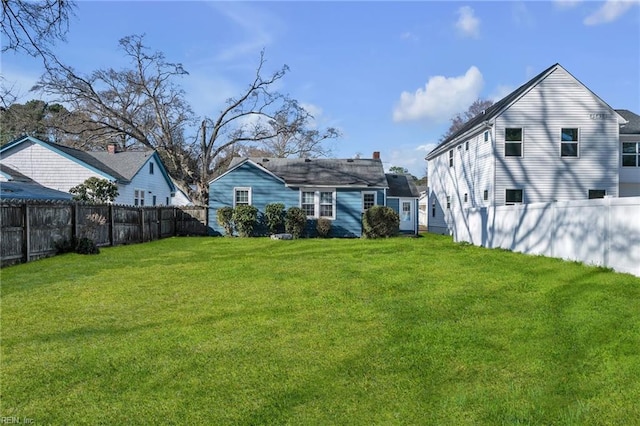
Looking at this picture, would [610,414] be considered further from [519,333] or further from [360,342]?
[360,342]

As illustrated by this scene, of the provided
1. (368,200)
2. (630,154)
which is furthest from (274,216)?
(630,154)

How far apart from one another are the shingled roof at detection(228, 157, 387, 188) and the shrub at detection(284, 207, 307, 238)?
1632mm

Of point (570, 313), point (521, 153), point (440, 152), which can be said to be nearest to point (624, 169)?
point (521, 153)

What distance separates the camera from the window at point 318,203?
2266cm

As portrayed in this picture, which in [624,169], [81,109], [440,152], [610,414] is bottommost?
[610,414]

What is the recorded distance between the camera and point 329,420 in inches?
131

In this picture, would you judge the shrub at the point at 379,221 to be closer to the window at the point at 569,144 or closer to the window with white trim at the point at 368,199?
the window with white trim at the point at 368,199

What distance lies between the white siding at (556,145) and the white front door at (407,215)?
8.53 m

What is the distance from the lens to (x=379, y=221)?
70.7ft

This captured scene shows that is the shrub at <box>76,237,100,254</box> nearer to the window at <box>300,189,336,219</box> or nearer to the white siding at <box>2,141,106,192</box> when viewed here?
the window at <box>300,189,336,219</box>

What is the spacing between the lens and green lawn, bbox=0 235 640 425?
349 cm

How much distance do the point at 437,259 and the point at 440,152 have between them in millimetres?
18710

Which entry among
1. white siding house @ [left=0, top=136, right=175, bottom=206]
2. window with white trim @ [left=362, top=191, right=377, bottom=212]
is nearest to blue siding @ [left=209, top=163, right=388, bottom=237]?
window with white trim @ [left=362, top=191, right=377, bottom=212]

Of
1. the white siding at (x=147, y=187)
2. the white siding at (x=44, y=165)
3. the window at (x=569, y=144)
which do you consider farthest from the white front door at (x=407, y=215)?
the white siding at (x=44, y=165)
